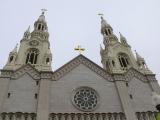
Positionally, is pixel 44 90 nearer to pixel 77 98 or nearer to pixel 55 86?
pixel 55 86

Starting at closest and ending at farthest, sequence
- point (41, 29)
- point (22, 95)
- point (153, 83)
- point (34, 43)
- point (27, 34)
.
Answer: point (22, 95), point (153, 83), point (34, 43), point (27, 34), point (41, 29)

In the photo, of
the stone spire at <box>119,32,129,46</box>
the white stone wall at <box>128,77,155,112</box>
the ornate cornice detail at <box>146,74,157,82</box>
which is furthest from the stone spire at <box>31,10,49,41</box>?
the ornate cornice detail at <box>146,74,157,82</box>

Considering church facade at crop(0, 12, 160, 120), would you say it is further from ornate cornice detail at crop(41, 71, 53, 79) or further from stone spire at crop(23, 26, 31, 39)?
stone spire at crop(23, 26, 31, 39)

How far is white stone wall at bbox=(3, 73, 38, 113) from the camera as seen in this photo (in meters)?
21.4

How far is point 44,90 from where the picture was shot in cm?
2303

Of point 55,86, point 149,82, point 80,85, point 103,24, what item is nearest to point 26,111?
point 55,86

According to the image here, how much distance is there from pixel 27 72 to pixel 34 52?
503 cm

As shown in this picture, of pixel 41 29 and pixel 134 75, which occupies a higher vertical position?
pixel 41 29

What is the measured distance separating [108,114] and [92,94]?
295 centimetres

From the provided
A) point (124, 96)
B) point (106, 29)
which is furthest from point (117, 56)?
point (124, 96)

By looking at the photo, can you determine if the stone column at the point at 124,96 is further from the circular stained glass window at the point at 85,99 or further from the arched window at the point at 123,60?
the arched window at the point at 123,60

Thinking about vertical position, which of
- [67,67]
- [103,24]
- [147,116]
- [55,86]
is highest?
[103,24]

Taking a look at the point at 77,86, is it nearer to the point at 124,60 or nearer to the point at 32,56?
the point at 32,56

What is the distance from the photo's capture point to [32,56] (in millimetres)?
29203
